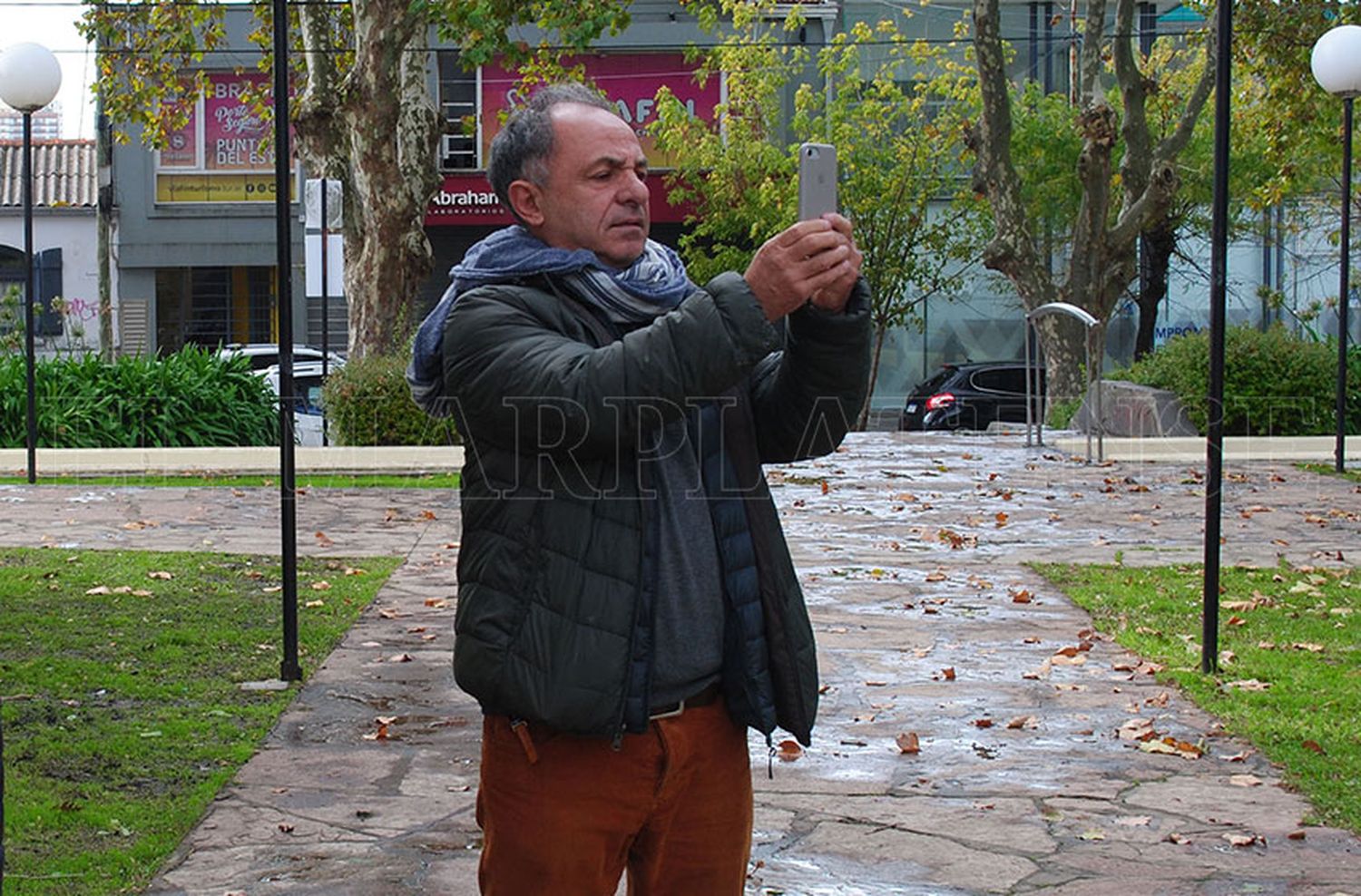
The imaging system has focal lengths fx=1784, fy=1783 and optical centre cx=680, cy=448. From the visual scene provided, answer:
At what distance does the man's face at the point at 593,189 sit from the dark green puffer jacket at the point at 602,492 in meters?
0.10

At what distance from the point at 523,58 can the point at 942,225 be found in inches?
519

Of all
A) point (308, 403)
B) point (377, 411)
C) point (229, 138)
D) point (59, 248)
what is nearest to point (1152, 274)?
point (308, 403)

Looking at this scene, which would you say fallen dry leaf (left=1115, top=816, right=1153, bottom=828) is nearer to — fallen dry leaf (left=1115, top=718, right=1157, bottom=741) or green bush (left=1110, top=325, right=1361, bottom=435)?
fallen dry leaf (left=1115, top=718, right=1157, bottom=741)

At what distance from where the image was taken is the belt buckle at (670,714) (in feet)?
8.84

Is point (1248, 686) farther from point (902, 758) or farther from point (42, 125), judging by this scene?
point (42, 125)

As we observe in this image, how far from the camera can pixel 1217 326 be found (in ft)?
22.7

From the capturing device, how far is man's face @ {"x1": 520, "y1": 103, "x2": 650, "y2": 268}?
2.75 metres

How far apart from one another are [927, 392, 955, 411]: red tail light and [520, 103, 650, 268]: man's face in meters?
23.5

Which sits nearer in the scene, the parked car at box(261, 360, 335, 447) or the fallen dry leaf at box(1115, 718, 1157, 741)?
the fallen dry leaf at box(1115, 718, 1157, 741)

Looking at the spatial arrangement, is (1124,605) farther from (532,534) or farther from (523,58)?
(523,58)

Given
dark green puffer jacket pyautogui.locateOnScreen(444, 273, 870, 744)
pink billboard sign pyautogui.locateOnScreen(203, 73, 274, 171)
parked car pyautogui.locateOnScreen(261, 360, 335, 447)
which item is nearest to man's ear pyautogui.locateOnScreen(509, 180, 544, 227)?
dark green puffer jacket pyautogui.locateOnScreen(444, 273, 870, 744)

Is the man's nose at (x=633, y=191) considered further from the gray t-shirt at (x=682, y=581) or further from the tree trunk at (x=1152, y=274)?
the tree trunk at (x=1152, y=274)

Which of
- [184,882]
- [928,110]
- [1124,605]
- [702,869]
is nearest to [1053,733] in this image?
[1124,605]

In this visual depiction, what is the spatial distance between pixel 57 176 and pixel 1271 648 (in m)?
32.8
